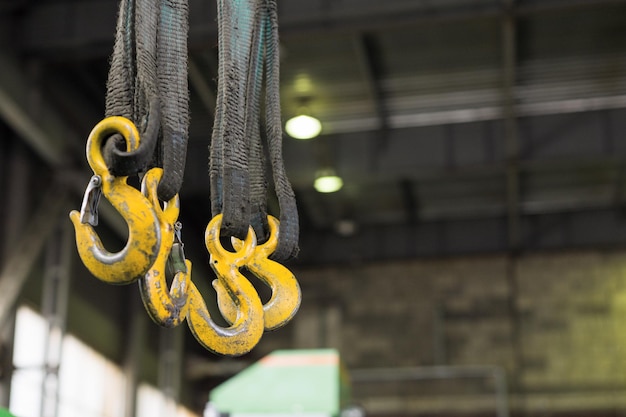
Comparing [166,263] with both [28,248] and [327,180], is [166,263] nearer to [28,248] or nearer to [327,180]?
[28,248]

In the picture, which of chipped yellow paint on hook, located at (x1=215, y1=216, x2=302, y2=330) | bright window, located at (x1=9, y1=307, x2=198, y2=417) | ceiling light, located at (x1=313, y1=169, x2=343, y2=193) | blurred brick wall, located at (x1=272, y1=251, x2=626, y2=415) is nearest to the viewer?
chipped yellow paint on hook, located at (x1=215, y1=216, x2=302, y2=330)

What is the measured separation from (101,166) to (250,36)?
2.47ft

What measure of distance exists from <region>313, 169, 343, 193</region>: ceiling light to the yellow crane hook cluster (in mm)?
17330

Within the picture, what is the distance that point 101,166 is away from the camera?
2803 millimetres

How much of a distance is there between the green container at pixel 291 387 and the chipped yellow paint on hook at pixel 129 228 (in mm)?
11484

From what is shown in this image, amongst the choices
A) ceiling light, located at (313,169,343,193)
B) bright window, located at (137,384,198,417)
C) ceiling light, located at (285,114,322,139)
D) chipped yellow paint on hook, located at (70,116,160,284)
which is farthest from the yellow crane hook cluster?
bright window, located at (137,384,198,417)

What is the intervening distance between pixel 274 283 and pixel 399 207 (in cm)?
2231

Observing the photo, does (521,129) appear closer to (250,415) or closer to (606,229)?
(606,229)

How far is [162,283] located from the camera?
2781 mm

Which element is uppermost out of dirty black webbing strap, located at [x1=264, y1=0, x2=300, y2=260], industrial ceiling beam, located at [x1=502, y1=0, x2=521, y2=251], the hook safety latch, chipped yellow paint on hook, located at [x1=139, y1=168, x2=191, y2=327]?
industrial ceiling beam, located at [x1=502, y1=0, x2=521, y2=251]

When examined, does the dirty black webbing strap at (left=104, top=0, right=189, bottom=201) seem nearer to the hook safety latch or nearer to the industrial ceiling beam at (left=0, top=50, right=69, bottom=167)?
the hook safety latch

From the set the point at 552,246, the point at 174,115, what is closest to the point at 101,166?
the point at 174,115

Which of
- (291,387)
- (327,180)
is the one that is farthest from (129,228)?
(327,180)

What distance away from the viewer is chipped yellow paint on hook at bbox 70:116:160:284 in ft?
8.71
